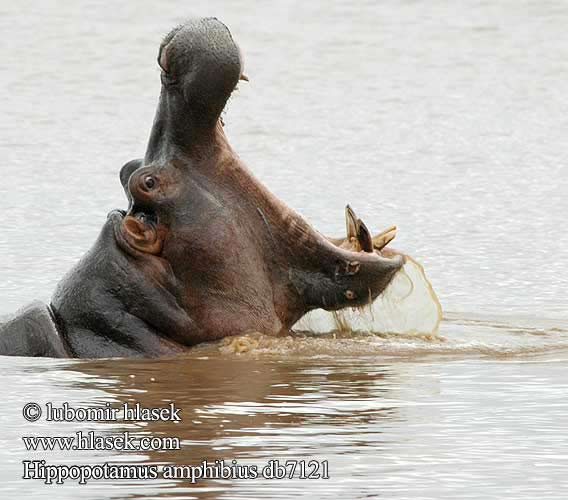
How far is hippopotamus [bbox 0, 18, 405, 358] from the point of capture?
7.38 metres

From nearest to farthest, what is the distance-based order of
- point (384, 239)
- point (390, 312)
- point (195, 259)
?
point (195, 259) → point (384, 239) → point (390, 312)

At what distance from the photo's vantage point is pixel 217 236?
7395 mm

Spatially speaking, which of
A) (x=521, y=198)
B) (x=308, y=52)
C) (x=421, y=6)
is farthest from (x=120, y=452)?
(x=421, y=6)

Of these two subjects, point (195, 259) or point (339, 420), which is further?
point (195, 259)

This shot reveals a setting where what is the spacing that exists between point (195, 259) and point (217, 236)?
127 millimetres

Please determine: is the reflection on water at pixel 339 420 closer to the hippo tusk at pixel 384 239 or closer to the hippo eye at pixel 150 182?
the hippo tusk at pixel 384 239

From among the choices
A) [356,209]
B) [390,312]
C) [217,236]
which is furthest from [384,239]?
[356,209]

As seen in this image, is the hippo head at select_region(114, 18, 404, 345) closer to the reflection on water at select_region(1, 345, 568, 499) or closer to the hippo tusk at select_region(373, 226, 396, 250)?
the hippo tusk at select_region(373, 226, 396, 250)

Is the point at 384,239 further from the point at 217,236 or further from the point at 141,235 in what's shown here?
the point at 141,235

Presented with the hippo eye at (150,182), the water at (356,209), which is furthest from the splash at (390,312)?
the hippo eye at (150,182)

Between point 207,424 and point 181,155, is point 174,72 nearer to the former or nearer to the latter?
point 181,155

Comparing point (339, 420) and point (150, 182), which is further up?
point (150, 182)

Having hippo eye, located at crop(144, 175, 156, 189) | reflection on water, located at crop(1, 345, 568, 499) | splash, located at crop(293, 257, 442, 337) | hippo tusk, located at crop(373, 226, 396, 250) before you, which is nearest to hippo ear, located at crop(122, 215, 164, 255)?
hippo eye, located at crop(144, 175, 156, 189)

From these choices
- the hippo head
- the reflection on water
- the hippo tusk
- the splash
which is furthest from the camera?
the splash
